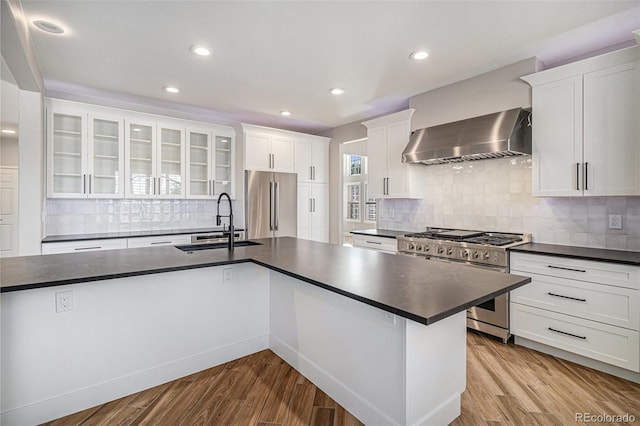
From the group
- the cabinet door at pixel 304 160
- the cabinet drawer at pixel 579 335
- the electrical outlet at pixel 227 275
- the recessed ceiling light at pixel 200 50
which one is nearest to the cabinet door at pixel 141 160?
the recessed ceiling light at pixel 200 50

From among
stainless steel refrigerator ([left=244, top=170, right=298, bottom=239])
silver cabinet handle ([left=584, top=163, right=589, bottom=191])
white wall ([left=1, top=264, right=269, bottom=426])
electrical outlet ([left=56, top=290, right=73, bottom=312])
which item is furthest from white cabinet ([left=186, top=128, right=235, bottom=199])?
silver cabinet handle ([left=584, top=163, right=589, bottom=191])

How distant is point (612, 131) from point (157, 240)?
469 centimetres

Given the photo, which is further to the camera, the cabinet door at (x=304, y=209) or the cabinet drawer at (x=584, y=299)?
the cabinet door at (x=304, y=209)

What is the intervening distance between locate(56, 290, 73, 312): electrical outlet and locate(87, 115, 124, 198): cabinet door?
8.05 ft

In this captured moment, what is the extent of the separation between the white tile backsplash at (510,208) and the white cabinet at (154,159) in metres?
3.16

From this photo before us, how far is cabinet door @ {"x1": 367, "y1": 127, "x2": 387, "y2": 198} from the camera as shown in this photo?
438 centimetres

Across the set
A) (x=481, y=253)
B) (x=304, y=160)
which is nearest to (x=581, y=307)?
(x=481, y=253)

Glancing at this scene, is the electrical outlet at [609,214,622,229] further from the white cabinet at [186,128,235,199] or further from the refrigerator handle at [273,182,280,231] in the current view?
the white cabinet at [186,128,235,199]

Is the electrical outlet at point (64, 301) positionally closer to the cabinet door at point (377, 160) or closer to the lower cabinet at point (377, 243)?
the lower cabinet at point (377, 243)

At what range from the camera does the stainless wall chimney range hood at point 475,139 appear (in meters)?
2.96

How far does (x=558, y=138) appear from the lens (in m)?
2.83

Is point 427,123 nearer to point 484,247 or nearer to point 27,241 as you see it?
point 484,247

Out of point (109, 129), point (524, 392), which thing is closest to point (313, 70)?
point (109, 129)

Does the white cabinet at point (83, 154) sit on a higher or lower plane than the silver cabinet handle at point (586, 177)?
higher
